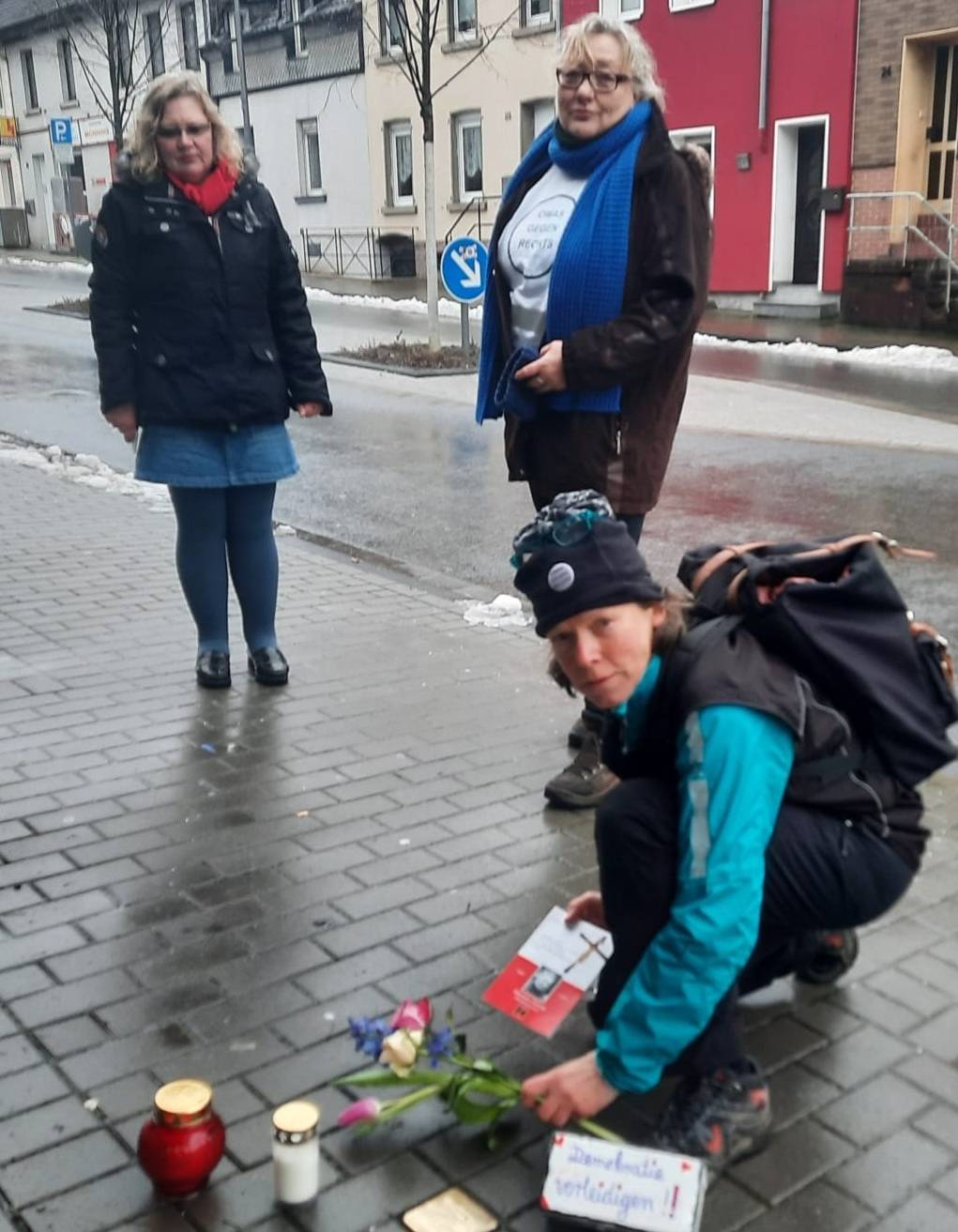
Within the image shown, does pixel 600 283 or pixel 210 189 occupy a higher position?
pixel 210 189

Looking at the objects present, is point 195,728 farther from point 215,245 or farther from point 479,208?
point 479,208

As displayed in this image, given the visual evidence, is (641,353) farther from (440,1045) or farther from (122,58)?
(122,58)

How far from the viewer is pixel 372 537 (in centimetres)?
796

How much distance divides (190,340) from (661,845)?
2.97 metres

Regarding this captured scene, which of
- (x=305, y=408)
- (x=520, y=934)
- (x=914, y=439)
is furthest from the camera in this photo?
(x=914, y=439)

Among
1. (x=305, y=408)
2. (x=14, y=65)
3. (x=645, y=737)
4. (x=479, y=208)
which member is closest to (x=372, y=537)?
(x=305, y=408)

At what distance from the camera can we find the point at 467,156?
2889 cm

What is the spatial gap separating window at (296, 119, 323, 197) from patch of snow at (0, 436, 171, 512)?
78.3ft

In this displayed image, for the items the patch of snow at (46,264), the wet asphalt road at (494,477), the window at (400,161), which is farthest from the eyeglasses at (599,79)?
the patch of snow at (46,264)

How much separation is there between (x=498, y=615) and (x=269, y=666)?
49.5 inches

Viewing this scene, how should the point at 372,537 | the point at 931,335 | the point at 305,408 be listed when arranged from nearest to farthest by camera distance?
1. the point at 305,408
2. the point at 372,537
3. the point at 931,335

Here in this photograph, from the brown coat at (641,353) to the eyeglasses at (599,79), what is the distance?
0.16m

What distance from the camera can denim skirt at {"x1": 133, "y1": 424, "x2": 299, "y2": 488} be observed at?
15.9 feet

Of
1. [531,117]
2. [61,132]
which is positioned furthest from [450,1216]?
[61,132]
